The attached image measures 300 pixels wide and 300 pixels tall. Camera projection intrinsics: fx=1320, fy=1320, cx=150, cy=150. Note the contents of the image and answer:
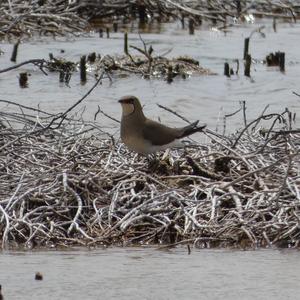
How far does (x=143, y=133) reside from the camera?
10102 millimetres

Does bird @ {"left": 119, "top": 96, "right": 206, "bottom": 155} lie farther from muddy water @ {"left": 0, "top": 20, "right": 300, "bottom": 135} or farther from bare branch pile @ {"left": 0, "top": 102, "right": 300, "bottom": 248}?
muddy water @ {"left": 0, "top": 20, "right": 300, "bottom": 135}

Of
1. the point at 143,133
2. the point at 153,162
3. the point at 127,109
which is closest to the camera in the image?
the point at 153,162

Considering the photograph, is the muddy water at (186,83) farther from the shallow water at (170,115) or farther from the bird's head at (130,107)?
the bird's head at (130,107)

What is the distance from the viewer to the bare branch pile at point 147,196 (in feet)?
29.3

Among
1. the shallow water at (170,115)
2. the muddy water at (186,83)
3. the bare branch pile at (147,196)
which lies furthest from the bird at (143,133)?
the muddy water at (186,83)

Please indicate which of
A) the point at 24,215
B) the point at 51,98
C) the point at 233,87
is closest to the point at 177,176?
the point at 24,215

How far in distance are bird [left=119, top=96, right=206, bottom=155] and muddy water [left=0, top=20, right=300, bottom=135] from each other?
9.21 feet

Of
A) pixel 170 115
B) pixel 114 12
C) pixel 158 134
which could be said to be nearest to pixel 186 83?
pixel 170 115

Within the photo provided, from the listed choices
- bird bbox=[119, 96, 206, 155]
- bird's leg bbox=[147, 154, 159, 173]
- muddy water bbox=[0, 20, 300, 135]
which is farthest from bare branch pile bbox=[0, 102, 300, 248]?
muddy water bbox=[0, 20, 300, 135]

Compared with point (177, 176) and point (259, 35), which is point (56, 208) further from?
point (259, 35)

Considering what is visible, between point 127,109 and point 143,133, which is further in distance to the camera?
point 127,109

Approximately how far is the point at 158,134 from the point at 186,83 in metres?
8.00

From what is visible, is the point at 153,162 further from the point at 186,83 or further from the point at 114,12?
the point at 114,12

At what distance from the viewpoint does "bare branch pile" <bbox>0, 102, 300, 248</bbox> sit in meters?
8.93
